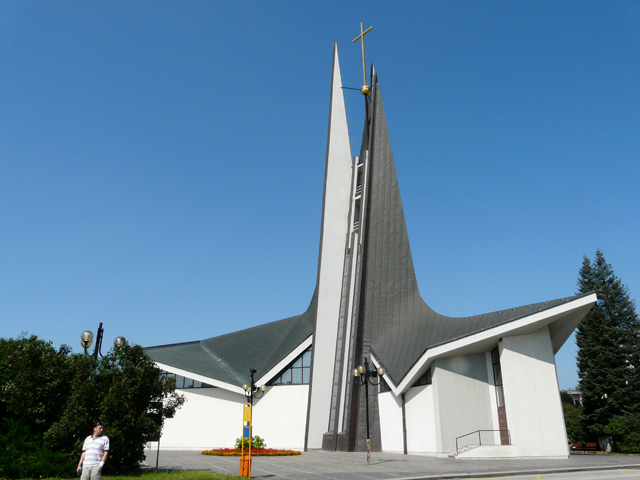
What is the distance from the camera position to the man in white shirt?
8.03 meters

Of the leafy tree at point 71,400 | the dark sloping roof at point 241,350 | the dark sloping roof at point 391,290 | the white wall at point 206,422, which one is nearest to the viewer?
the leafy tree at point 71,400

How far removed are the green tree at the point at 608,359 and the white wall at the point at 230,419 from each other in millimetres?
17457

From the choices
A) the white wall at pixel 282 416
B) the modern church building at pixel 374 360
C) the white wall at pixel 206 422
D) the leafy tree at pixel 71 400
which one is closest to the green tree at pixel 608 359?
the modern church building at pixel 374 360

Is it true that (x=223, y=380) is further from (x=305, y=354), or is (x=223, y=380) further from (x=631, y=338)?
(x=631, y=338)

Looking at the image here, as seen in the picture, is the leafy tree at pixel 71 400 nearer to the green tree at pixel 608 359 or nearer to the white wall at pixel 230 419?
the white wall at pixel 230 419

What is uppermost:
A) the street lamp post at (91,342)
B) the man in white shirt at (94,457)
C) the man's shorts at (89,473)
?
the street lamp post at (91,342)

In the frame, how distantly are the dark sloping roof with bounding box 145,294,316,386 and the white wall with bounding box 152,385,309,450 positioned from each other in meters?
1.23

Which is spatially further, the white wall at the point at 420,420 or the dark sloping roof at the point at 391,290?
the dark sloping roof at the point at 391,290

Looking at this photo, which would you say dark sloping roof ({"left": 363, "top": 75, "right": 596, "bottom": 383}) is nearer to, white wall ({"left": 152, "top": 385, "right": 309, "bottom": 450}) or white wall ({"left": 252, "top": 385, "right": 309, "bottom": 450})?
white wall ({"left": 252, "top": 385, "right": 309, "bottom": 450})

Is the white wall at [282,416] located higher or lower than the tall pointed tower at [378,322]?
lower

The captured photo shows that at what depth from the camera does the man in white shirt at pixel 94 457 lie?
803 centimetres

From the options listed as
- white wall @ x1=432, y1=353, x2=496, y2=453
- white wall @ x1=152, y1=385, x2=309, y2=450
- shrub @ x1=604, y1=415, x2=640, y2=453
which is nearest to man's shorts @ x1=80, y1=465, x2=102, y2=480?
white wall @ x1=432, y1=353, x2=496, y2=453

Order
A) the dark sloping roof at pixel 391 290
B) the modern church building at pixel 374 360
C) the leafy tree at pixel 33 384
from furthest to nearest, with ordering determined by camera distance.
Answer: the dark sloping roof at pixel 391 290
the modern church building at pixel 374 360
the leafy tree at pixel 33 384

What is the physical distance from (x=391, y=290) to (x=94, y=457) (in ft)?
59.8
